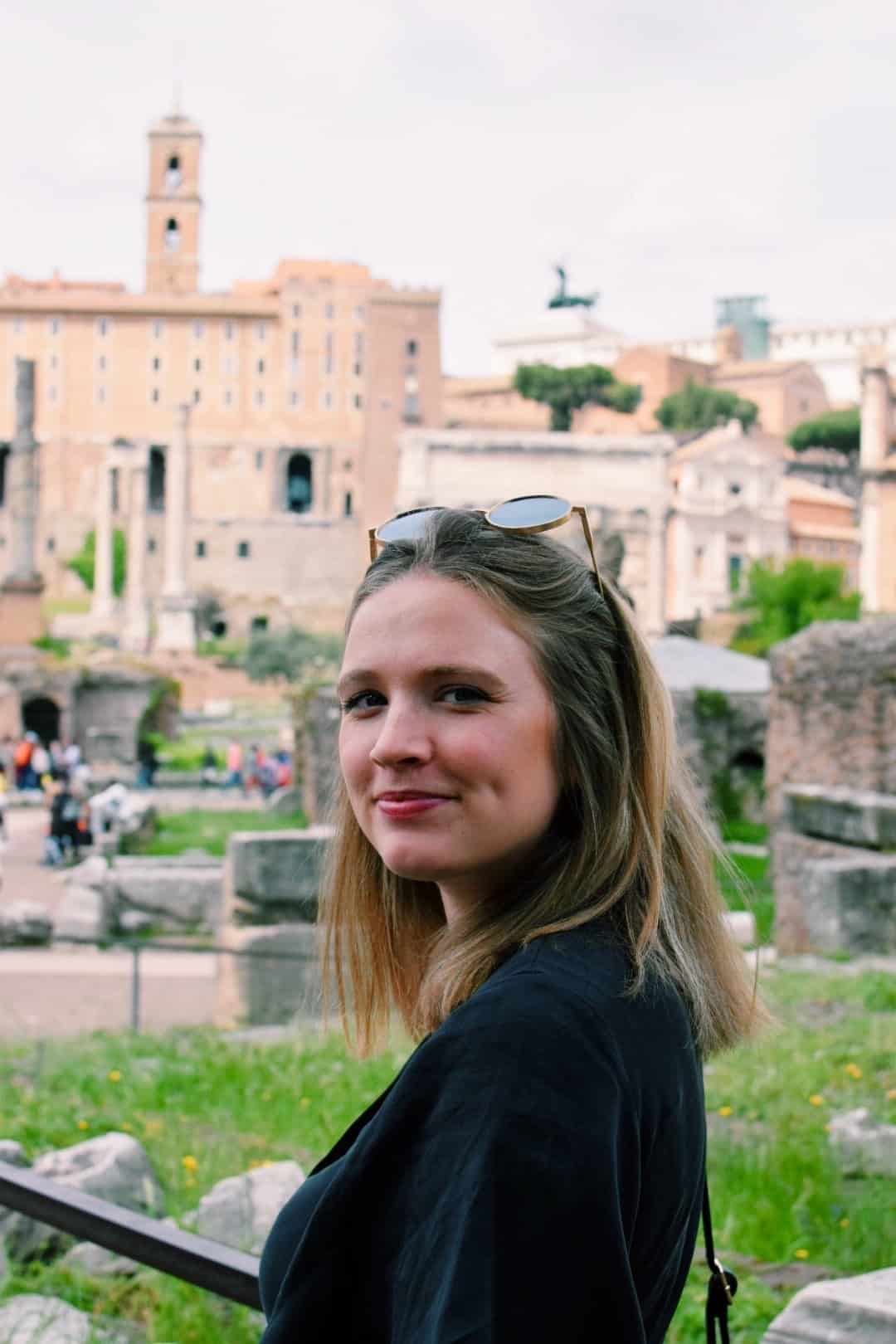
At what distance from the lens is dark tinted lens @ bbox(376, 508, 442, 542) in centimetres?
146

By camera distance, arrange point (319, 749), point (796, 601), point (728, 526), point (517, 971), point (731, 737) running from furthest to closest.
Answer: point (728, 526) → point (796, 601) → point (319, 749) → point (731, 737) → point (517, 971)

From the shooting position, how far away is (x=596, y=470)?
52500 millimetres

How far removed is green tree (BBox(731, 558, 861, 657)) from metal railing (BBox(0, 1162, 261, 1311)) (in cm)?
3029

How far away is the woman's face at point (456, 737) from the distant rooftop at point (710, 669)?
15.3m

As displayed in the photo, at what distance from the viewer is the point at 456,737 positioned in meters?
1.34

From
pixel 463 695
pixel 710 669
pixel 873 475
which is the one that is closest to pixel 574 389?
pixel 873 475

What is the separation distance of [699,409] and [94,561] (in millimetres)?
29387

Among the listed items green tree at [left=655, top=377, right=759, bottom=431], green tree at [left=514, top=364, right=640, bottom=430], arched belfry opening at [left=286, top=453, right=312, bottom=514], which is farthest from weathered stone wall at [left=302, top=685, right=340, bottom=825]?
green tree at [left=655, top=377, right=759, bottom=431]

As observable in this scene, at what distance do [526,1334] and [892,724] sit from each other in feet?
30.6

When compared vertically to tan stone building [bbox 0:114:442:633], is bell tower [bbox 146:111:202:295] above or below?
above

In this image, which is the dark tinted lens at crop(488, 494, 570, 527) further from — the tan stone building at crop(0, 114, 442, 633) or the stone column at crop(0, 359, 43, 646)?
the tan stone building at crop(0, 114, 442, 633)

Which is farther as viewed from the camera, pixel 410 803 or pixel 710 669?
pixel 710 669

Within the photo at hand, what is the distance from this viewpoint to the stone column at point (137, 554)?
6241 cm

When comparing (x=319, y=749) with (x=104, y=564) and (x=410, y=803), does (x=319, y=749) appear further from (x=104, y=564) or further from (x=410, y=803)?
(x=104, y=564)
